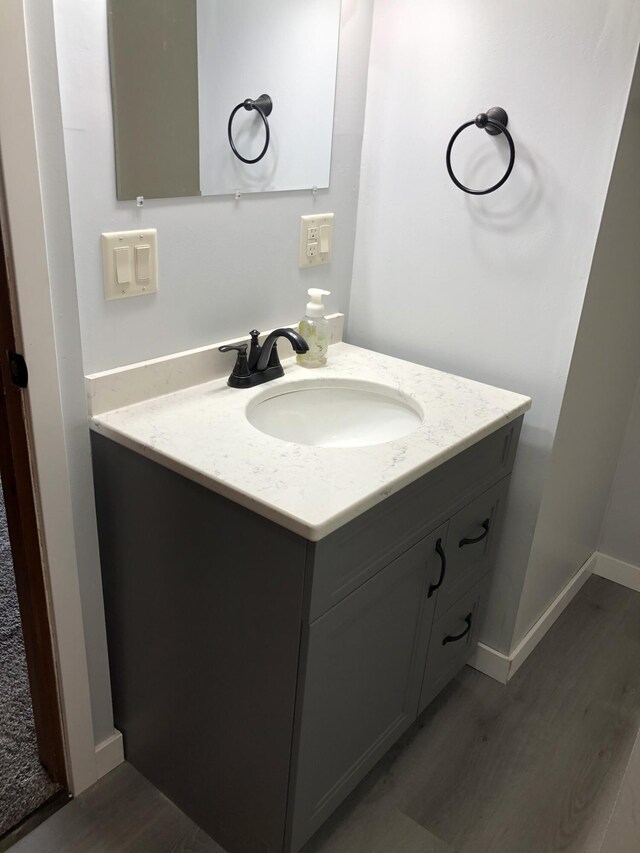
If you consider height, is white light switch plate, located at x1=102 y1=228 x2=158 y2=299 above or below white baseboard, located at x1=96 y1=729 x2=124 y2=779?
above

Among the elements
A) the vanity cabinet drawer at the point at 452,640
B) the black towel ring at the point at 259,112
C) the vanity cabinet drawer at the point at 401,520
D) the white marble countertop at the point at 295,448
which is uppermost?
the black towel ring at the point at 259,112

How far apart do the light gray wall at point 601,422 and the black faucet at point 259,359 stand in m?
0.64

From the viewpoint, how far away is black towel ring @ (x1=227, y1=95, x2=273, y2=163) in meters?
1.40

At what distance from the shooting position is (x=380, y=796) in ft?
5.22

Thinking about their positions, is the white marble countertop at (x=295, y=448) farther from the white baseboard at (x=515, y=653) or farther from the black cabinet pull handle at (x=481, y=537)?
the white baseboard at (x=515, y=653)

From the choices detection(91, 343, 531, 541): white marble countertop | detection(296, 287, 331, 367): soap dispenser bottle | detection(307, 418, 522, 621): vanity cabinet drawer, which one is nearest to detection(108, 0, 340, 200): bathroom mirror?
detection(296, 287, 331, 367): soap dispenser bottle

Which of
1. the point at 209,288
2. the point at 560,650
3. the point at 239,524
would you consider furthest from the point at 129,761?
the point at 560,650

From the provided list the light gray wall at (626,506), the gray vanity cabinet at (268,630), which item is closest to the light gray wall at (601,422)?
the light gray wall at (626,506)

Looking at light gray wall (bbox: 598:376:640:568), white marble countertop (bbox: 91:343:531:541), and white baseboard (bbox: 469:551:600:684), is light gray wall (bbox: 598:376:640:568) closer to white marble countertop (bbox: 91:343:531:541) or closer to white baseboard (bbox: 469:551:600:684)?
white baseboard (bbox: 469:551:600:684)

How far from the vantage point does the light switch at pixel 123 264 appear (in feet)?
4.14

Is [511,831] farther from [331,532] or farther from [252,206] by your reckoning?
[252,206]

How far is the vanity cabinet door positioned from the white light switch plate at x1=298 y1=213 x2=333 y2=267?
0.72 m

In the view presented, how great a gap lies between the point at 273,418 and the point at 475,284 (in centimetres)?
58

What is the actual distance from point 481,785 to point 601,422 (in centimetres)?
99
